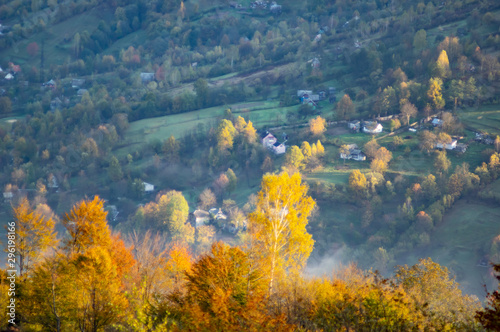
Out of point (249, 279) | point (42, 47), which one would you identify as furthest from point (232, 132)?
point (42, 47)

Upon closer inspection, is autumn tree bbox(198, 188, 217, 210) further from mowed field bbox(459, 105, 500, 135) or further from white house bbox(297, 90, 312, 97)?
mowed field bbox(459, 105, 500, 135)

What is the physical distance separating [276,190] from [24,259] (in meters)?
15.1

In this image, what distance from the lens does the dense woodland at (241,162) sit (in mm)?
21203

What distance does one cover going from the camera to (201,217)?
6706 centimetres

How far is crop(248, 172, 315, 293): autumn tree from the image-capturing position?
70.6 feet

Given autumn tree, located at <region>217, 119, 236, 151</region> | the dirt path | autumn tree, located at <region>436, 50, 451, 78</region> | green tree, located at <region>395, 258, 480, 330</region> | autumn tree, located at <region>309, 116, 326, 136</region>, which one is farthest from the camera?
the dirt path

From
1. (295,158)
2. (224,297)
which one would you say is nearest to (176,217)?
(295,158)

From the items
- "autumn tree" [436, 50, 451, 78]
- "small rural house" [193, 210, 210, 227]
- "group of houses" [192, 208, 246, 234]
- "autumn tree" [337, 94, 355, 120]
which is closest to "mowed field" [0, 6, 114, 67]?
"small rural house" [193, 210, 210, 227]

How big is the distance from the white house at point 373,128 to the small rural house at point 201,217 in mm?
28149

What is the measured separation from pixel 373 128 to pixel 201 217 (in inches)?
1176

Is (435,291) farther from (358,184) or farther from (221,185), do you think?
(221,185)

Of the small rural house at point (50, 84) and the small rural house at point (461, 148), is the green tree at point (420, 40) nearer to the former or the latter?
the small rural house at point (461, 148)

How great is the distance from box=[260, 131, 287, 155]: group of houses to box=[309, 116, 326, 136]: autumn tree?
519 centimetres

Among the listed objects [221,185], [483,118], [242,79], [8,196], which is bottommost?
[8,196]
